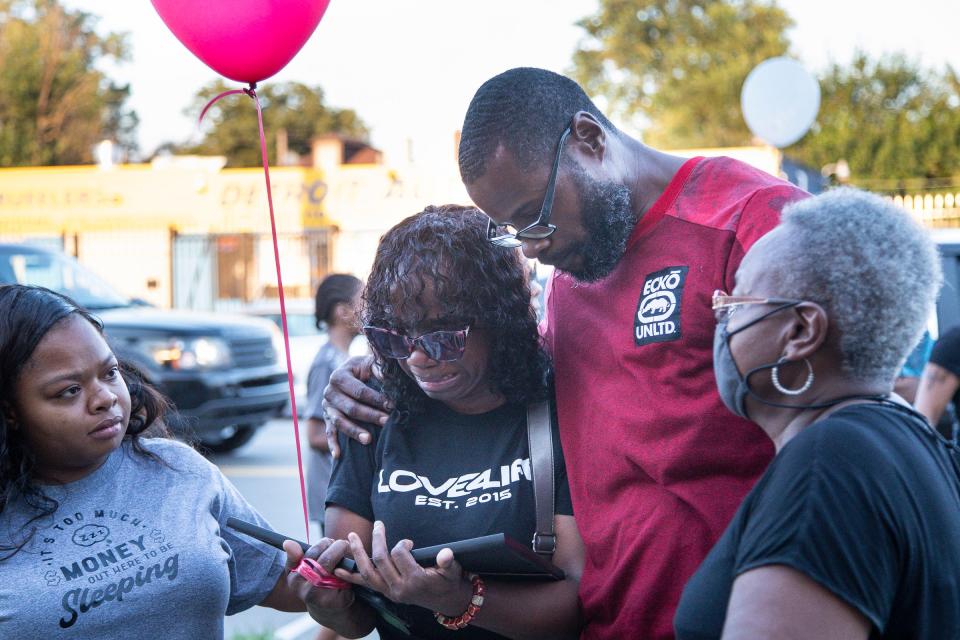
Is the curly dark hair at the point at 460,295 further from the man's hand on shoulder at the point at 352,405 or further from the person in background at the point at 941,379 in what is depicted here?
the person in background at the point at 941,379

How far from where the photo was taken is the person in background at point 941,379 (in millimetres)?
4312

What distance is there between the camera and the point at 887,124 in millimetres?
30422

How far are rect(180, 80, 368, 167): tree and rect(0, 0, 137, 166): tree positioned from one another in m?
7.50

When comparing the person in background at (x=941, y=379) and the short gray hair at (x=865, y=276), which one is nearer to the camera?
the short gray hair at (x=865, y=276)

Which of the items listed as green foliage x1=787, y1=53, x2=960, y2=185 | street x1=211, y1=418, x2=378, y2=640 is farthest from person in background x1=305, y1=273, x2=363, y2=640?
green foliage x1=787, y1=53, x2=960, y2=185

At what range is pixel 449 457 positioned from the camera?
2.41 meters

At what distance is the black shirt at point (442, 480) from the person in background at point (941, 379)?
2.64 m

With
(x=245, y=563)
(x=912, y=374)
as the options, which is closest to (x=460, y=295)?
(x=245, y=563)

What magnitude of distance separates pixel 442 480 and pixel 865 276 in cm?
114

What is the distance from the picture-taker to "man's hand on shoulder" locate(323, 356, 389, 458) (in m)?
2.48

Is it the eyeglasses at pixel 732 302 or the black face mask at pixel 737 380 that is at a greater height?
the eyeglasses at pixel 732 302

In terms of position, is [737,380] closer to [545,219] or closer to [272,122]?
[545,219]

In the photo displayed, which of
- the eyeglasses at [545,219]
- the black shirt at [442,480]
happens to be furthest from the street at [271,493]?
the eyeglasses at [545,219]

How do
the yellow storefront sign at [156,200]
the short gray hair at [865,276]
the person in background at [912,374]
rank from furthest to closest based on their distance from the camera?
the yellow storefront sign at [156,200]
the person in background at [912,374]
the short gray hair at [865,276]
